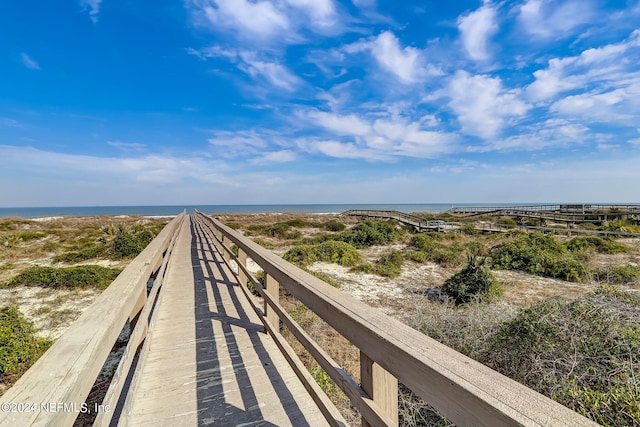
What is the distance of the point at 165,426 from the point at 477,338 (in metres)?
3.43

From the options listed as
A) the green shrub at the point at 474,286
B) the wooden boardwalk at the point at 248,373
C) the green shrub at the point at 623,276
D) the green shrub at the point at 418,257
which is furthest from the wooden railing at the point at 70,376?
the green shrub at the point at 418,257

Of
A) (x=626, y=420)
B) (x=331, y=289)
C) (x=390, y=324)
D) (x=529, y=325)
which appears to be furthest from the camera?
(x=529, y=325)

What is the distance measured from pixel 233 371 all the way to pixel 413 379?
215 centimetres

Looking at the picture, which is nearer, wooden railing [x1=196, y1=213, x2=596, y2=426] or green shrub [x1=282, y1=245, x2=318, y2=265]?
wooden railing [x1=196, y1=213, x2=596, y2=426]

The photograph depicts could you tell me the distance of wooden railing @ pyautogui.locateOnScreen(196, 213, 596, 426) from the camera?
70 centimetres

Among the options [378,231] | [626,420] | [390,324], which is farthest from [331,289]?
[378,231]

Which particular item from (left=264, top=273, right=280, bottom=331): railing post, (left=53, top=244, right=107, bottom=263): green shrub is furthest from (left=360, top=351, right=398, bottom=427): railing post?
(left=53, top=244, right=107, bottom=263): green shrub

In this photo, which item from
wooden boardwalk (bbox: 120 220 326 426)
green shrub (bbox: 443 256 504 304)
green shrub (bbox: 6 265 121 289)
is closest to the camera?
wooden boardwalk (bbox: 120 220 326 426)

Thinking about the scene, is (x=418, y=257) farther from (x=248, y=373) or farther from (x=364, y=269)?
(x=248, y=373)

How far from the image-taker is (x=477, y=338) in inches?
146

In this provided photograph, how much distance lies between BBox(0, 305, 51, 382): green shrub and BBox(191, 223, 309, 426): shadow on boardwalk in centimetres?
240

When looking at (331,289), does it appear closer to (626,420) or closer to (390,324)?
(390,324)

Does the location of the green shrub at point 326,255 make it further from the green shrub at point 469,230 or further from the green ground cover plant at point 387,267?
the green shrub at point 469,230

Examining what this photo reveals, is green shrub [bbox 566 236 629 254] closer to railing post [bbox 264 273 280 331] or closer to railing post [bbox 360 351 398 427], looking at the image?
railing post [bbox 264 273 280 331]
